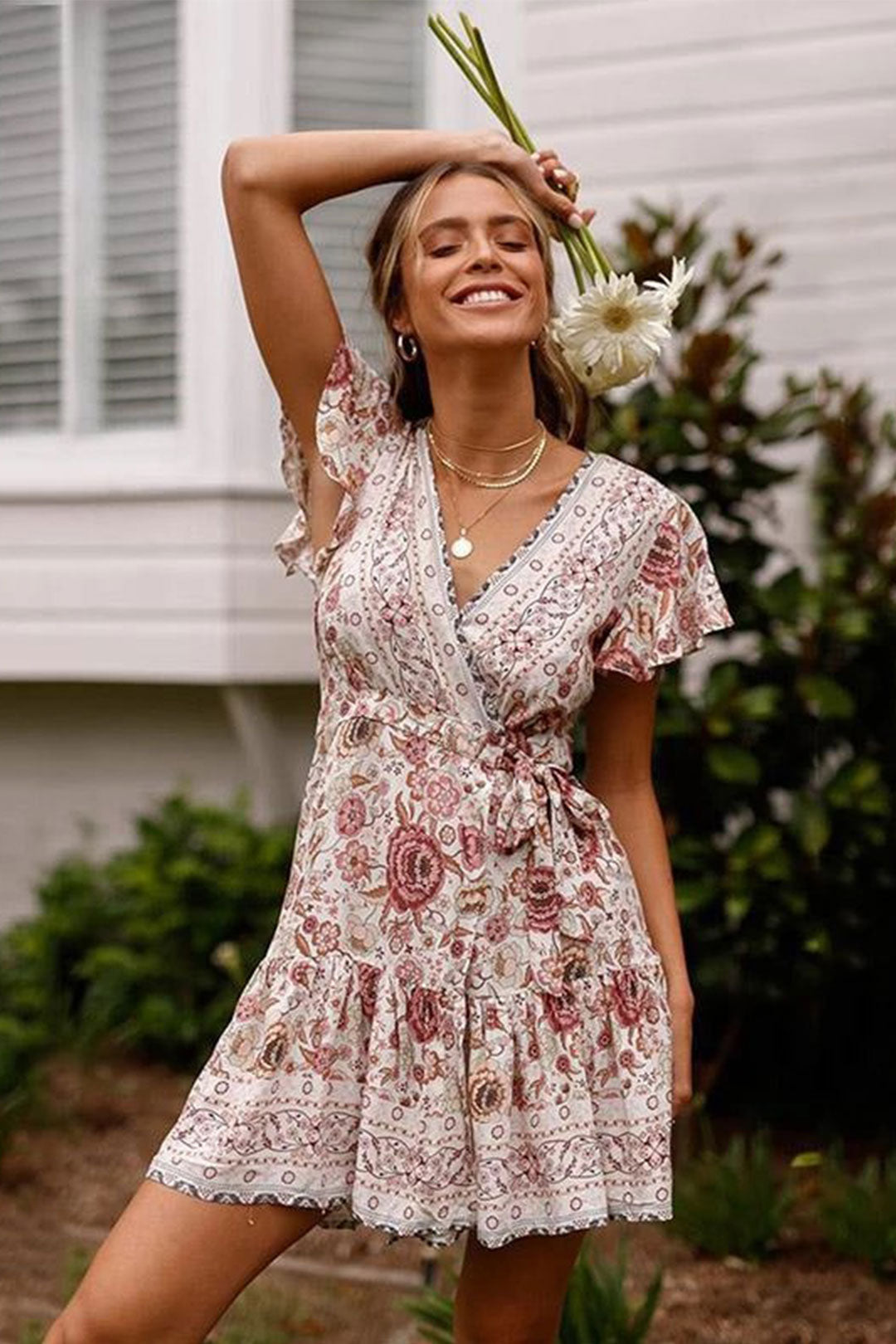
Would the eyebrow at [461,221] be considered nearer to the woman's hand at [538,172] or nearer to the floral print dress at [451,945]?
the woman's hand at [538,172]

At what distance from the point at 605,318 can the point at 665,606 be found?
1.30 ft

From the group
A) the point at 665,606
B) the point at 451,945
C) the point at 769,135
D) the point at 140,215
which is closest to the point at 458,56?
the point at 665,606

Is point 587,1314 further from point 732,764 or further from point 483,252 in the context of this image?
point 483,252

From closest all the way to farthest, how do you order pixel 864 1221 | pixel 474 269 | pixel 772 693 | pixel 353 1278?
pixel 474 269
pixel 864 1221
pixel 353 1278
pixel 772 693

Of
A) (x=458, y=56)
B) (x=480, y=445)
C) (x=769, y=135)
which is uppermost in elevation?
(x=769, y=135)

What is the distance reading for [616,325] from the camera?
9.59 feet

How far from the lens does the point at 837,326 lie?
5.70m

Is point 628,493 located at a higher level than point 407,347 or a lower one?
lower

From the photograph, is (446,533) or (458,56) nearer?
(446,533)

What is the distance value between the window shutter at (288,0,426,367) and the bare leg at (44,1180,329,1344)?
4.06 meters

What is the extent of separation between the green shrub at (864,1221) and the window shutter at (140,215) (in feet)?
10.8

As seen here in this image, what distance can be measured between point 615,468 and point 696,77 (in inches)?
127

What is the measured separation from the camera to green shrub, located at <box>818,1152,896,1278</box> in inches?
171

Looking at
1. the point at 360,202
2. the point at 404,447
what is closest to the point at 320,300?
the point at 404,447
